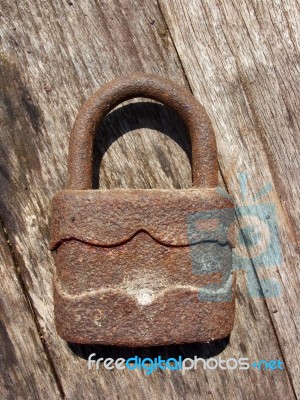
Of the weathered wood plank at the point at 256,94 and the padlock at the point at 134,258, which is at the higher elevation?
the weathered wood plank at the point at 256,94

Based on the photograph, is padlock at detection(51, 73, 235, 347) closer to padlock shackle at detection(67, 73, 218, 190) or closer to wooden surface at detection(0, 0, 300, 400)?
padlock shackle at detection(67, 73, 218, 190)

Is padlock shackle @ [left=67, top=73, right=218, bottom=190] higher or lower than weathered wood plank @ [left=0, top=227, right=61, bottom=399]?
higher

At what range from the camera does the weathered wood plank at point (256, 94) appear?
1130 mm

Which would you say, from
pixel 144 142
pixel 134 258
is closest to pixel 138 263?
pixel 134 258

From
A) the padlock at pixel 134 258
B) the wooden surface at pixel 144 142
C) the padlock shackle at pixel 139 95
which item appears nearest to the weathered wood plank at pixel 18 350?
the wooden surface at pixel 144 142

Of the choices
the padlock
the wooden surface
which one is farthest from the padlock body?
the wooden surface

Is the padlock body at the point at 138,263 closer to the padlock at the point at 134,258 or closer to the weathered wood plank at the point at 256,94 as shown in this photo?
the padlock at the point at 134,258

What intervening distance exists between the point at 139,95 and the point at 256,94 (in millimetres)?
339

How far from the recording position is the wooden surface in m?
1.11

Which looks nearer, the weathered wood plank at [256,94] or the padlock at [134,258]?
the padlock at [134,258]

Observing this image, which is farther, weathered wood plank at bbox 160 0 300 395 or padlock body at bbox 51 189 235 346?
weathered wood plank at bbox 160 0 300 395

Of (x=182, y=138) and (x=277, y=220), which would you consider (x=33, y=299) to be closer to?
(x=182, y=138)

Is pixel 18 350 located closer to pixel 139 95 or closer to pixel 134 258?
pixel 134 258

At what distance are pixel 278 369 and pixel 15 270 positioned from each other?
2.42ft
